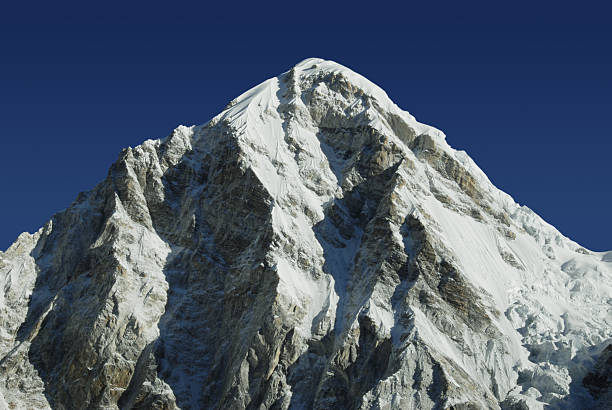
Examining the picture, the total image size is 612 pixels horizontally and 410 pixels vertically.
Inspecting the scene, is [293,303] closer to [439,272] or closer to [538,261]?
[439,272]

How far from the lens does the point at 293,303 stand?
165125 mm

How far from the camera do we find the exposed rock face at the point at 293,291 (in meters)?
158

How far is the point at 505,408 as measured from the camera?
505 feet

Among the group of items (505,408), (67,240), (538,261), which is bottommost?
(505,408)

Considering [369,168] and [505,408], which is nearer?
[505,408]

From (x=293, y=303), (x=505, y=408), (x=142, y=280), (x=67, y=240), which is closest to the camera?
(x=505, y=408)

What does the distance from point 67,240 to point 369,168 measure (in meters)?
57.6

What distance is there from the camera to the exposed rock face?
6211 inches

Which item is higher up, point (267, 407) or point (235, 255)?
point (235, 255)

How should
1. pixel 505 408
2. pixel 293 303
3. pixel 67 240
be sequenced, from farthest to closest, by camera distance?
pixel 67 240, pixel 293 303, pixel 505 408

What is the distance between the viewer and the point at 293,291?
550 feet

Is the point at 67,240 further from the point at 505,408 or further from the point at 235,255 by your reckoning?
the point at 505,408

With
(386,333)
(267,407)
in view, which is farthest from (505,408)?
(267,407)

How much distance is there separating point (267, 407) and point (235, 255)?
33.1 meters
